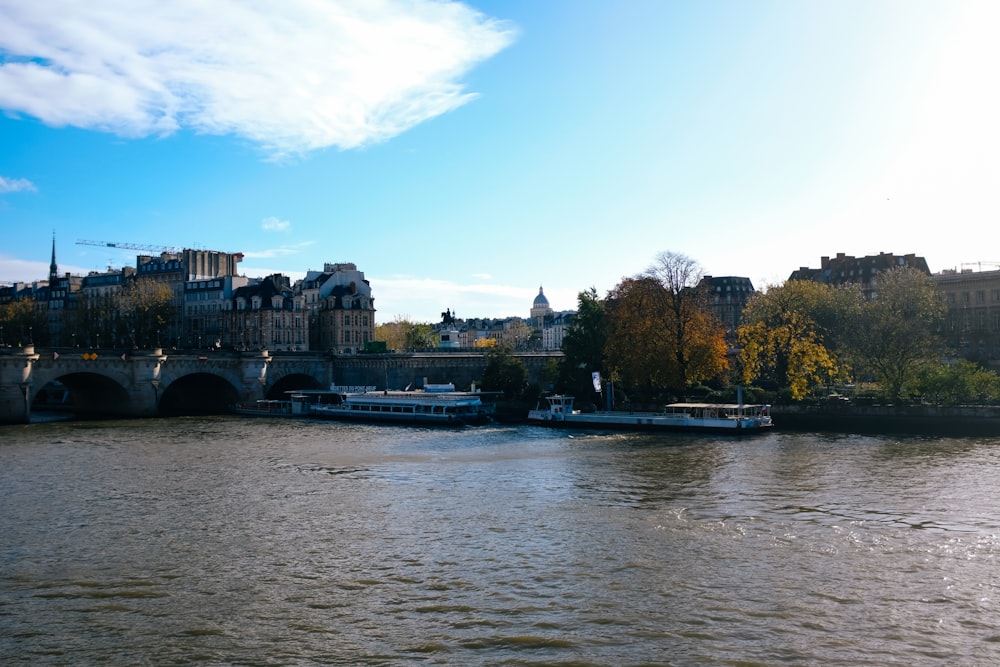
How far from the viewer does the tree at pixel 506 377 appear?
8825 centimetres

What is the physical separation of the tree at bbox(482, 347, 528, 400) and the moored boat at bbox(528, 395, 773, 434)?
43.5 ft

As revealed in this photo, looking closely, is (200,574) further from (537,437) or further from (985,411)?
(985,411)

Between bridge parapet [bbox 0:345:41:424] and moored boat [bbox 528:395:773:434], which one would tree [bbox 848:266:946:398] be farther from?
bridge parapet [bbox 0:345:41:424]

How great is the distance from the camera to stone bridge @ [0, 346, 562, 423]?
73.4 metres

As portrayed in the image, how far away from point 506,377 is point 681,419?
84.7 ft

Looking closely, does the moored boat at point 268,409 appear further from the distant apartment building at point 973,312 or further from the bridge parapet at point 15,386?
the distant apartment building at point 973,312

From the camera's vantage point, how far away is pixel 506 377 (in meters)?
88.9

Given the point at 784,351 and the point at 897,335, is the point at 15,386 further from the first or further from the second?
the point at 897,335

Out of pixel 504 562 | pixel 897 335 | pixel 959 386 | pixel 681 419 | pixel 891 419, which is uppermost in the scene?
pixel 897 335

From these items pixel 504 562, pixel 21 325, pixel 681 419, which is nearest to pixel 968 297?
pixel 681 419

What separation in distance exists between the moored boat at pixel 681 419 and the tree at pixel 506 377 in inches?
522

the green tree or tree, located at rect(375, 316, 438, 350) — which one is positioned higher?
tree, located at rect(375, 316, 438, 350)

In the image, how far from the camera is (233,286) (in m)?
144

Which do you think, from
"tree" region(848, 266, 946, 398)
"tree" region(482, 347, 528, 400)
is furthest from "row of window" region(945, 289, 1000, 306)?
"tree" region(482, 347, 528, 400)
